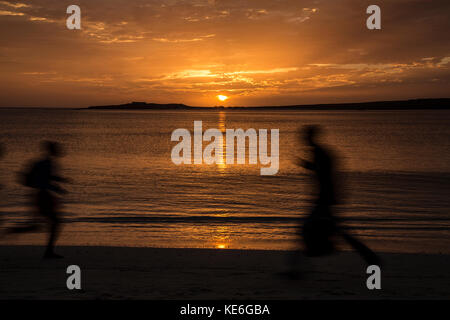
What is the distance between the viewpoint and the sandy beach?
4.87 m

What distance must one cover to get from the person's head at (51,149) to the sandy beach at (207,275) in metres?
1.71

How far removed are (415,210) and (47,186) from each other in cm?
1191

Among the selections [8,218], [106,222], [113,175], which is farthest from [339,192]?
[113,175]

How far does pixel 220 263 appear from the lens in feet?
21.0

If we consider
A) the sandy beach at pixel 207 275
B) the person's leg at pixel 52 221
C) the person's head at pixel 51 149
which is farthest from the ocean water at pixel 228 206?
the person's head at pixel 51 149

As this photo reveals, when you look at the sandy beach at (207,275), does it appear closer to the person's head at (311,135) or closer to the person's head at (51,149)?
the person's head at (51,149)

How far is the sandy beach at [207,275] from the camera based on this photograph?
16.0 ft

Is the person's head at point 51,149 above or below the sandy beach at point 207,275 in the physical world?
above

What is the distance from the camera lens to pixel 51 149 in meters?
6.25

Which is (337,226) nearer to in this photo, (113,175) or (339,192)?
(339,192)

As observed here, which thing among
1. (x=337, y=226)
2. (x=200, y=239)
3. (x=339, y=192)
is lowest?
(x=200, y=239)
